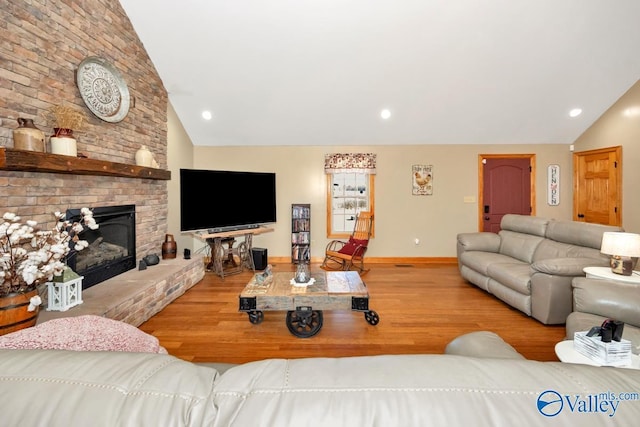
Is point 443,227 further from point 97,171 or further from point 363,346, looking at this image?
Result: point 97,171

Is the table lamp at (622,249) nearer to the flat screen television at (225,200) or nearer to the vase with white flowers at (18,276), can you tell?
the vase with white flowers at (18,276)

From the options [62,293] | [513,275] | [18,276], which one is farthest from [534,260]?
[18,276]

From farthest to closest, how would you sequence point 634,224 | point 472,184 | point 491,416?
1. point 472,184
2. point 634,224
3. point 491,416

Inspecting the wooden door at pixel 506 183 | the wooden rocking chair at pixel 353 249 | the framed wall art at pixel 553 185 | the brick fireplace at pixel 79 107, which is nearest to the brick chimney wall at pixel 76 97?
the brick fireplace at pixel 79 107

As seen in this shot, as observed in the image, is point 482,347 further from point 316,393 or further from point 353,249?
point 353,249

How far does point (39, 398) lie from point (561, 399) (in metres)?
0.93

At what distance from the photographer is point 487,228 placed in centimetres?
605

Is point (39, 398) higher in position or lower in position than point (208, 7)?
lower

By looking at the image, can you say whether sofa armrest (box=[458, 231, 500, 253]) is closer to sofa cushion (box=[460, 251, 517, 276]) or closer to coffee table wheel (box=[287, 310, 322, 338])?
sofa cushion (box=[460, 251, 517, 276])

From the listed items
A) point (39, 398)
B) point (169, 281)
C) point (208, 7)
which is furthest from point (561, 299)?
point (208, 7)

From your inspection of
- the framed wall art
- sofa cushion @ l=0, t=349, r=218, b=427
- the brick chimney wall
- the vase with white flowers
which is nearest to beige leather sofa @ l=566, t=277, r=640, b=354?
sofa cushion @ l=0, t=349, r=218, b=427

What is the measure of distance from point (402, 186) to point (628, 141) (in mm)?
3386

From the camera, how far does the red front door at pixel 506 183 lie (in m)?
6.02

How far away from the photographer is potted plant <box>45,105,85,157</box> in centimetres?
268
